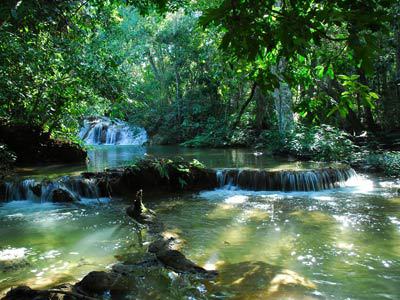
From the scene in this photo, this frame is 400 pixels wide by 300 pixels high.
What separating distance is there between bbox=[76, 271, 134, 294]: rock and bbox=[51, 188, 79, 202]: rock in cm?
612

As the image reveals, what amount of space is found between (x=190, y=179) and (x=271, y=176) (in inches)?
90.9

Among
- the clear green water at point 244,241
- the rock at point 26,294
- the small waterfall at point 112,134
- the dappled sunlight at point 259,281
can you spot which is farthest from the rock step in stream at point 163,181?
the small waterfall at point 112,134

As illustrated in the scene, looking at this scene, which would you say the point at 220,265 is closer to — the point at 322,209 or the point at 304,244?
the point at 304,244

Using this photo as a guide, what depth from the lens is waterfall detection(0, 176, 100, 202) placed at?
10.3 meters

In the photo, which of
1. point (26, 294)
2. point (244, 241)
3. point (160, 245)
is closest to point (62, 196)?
point (160, 245)

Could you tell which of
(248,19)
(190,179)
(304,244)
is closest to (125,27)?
(190,179)

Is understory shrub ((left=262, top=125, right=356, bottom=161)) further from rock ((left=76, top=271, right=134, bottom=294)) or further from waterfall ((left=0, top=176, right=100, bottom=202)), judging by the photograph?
rock ((left=76, top=271, right=134, bottom=294))

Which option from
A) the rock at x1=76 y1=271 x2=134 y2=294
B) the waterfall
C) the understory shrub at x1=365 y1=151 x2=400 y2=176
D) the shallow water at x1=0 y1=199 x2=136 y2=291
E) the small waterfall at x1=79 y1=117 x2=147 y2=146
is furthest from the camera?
the small waterfall at x1=79 y1=117 x2=147 y2=146

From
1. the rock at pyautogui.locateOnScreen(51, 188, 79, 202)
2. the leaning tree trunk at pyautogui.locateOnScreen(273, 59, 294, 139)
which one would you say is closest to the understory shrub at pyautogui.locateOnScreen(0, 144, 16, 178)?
the rock at pyautogui.locateOnScreen(51, 188, 79, 202)

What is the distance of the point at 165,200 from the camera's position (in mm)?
10031

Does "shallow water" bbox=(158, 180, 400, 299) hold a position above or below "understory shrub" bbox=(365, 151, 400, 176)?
below

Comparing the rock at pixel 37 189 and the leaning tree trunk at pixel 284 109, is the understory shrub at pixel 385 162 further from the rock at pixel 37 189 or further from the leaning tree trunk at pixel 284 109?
the rock at pixel 37 189

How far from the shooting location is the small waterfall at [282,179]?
36.8ft

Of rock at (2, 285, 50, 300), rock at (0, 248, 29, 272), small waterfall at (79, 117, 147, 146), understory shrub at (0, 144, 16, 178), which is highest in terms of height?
small waterfall at (79, 117, 147, 146)
